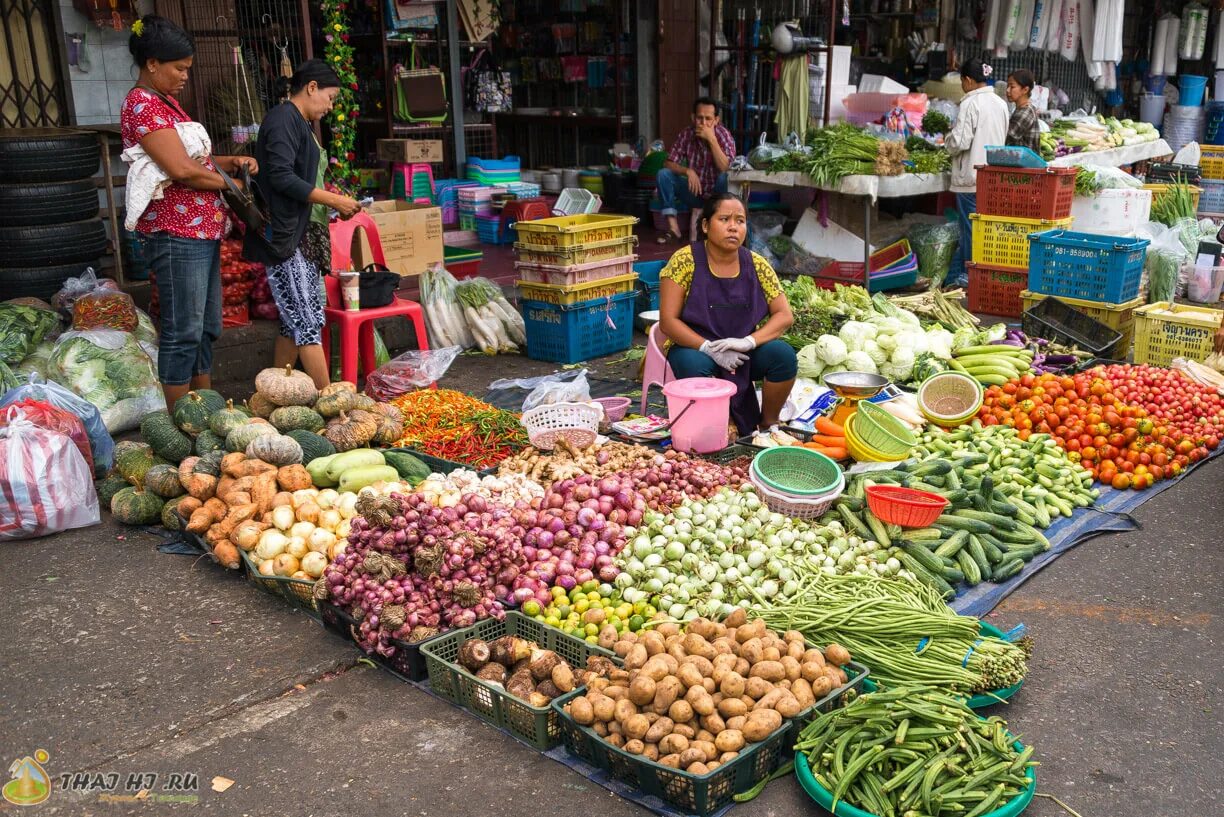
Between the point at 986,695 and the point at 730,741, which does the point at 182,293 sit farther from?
the point at 986,695

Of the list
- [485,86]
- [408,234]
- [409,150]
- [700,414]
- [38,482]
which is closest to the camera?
[38,482]

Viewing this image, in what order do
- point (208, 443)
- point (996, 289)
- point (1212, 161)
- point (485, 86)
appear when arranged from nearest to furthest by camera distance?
1. point (208, 443)
2. point (996, 289)
3. point (485, 86)
4. point (1212, 161)

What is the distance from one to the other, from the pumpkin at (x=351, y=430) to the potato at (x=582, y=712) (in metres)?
2.53

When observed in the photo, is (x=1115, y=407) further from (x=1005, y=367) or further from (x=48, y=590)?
(x=48, y=590)

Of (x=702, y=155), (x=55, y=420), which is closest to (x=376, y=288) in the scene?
(x=55, y=420)

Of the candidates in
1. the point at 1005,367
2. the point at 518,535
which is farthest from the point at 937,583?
the point at 1005,367

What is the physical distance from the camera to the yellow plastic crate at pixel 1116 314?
24.6ft

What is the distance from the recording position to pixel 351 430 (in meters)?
5.25

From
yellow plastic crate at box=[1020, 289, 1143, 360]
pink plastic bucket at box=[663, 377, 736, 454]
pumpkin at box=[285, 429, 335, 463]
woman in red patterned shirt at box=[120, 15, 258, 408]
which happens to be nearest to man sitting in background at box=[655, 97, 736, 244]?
yellow plastic crate at box=[1020, 289, 1143, 360]

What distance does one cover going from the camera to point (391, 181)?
11.0 meters

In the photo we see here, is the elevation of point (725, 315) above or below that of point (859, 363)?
above

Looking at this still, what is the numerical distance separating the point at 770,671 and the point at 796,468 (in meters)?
1.71

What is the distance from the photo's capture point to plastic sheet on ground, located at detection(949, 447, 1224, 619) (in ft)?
13.7

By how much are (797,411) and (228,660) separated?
11.4ft
